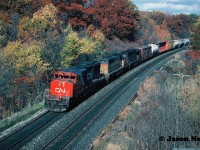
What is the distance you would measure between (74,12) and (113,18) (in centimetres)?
1089

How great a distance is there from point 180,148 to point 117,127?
30.2 feet

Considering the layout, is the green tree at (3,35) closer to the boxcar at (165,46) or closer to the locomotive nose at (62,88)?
the locomotive nose at (62,88)

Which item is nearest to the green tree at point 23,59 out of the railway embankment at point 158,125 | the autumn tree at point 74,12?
the railway embankment at point 158,125

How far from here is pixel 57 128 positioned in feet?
71.5

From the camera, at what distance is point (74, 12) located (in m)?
62.6

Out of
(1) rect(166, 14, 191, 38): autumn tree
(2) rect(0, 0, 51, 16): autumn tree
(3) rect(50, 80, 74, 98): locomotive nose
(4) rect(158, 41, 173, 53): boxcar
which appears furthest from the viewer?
(1) rect(166, 14, 191, 38): autumn tree

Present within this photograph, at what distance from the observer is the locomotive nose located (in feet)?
83.9

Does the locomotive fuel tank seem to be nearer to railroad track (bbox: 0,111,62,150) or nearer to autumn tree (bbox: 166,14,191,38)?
railroad track (bbox: 0,111,62,150)

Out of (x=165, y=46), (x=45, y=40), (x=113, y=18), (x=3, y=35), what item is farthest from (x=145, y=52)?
(x=3, y=35)

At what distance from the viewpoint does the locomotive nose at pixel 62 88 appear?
2558 centimetres

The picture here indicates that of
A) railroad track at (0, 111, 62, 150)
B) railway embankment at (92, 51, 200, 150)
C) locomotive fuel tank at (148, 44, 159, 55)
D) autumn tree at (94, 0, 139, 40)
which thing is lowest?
railroad track at (0, 111, 62, 150)

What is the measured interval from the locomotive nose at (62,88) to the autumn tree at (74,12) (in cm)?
3501

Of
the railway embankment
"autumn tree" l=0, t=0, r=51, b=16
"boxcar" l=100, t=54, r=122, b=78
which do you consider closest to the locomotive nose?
the railway embankment

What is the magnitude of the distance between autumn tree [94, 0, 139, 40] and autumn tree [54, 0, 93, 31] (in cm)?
469
